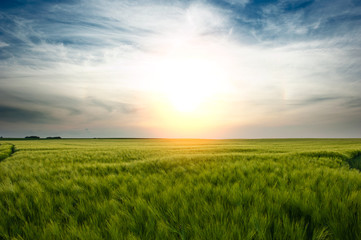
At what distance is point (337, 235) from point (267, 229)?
1.92 feet

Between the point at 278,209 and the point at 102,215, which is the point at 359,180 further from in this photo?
the point at 102,215

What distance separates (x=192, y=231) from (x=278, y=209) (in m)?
1.04

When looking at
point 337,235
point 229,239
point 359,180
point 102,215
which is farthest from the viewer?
point 359,180

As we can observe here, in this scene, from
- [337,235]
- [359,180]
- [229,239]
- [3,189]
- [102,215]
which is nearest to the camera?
[229,239]

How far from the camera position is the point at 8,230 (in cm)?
190

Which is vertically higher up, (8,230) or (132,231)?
(132,231)

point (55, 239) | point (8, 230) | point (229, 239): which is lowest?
point (8, 230)

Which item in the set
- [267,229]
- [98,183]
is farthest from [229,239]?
[98,183]

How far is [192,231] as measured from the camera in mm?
1548

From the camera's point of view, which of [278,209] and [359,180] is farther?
[359,180]

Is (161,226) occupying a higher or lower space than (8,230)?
higher

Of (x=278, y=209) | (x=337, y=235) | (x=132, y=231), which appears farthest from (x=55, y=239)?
(x=337, y=235)

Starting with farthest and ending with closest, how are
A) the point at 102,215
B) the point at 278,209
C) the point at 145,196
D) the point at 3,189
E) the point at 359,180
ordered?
1. the point at 359,180
2. the point at 3,189
3. the point at 145,196
4. the point at 102,215
5. the point at 278,209

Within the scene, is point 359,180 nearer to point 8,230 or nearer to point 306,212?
point 306,212
